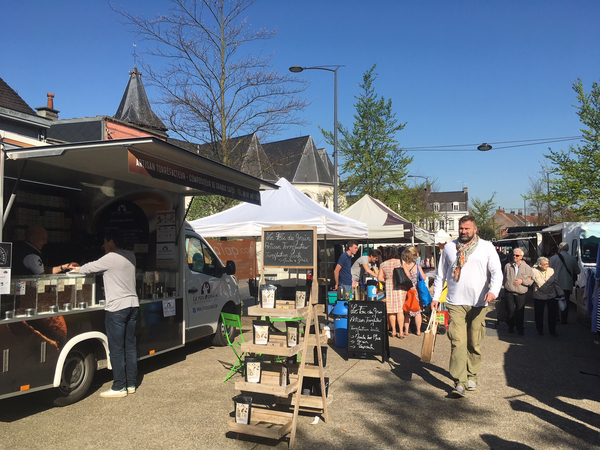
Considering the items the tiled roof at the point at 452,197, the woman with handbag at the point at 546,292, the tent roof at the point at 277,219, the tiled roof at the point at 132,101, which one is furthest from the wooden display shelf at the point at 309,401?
the tiled roof at the point at 452,197

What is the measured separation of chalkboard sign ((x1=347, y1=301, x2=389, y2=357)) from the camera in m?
7.25

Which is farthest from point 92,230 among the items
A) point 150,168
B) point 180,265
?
point 150,168

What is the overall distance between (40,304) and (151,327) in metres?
1.63

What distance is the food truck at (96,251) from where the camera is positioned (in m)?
4.81

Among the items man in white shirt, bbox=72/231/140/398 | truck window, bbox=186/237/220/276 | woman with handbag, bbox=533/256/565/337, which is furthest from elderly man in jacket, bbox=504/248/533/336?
man in white shirt, bbox=72/231/140/398

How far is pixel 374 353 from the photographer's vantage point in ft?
23.6

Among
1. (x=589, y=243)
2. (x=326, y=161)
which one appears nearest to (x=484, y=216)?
(x=326, y=161)

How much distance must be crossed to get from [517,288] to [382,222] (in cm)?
656

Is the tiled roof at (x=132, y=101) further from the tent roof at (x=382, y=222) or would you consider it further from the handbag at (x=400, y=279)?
the handbag at (x=400, y=279)

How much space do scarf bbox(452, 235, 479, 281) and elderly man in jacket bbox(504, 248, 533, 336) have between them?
413 centimetres

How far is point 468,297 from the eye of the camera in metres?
5.55

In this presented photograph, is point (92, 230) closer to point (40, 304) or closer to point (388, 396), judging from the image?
point (40, 304)

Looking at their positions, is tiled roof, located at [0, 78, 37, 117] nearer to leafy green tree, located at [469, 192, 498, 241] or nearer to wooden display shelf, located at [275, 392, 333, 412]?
wooden display shelf, located at [275, 392, 333, 412]

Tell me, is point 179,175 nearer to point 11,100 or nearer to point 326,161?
point 11,100
